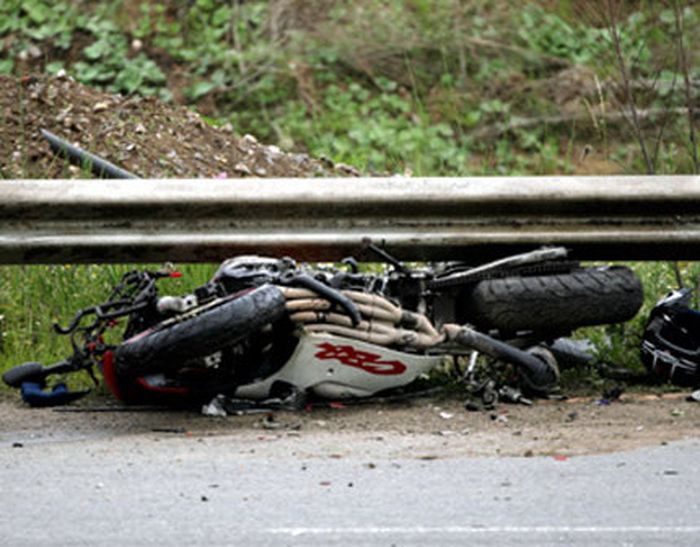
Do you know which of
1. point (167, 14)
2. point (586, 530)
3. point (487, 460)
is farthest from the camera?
point (167, 14)

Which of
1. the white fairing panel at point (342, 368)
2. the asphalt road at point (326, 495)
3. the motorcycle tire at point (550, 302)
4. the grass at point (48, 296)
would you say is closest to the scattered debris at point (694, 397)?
the motorcycle tire at point (550, 302)

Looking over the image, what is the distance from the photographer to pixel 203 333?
5.89m

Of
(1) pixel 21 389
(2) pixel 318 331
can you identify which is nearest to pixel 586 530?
(2) pixel 318 331

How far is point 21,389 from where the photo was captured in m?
6.51

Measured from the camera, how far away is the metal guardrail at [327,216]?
6.59m

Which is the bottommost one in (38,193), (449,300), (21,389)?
(21,389)

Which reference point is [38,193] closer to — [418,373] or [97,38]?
[418,373]

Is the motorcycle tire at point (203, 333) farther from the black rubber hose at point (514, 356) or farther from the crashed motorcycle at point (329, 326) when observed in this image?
the black rubber hose at point (514, 356)

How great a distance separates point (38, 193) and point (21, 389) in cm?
86

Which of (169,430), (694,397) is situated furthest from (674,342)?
(169,430)

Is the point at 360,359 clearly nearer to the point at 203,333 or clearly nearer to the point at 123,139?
the point at 203,333

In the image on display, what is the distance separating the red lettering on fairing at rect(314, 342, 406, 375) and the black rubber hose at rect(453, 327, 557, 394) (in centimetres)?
29

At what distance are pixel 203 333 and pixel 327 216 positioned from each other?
1.02 metres

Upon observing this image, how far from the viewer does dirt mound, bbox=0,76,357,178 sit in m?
8.66
